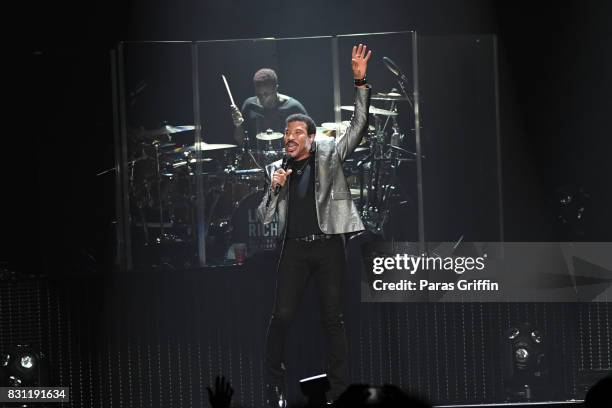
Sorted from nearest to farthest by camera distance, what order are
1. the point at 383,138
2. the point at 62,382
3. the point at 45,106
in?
the point at 62,382
the point at 383,138
the point at 45,106

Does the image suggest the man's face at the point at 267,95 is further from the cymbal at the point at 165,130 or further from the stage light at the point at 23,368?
the stage light at the point at 23,368

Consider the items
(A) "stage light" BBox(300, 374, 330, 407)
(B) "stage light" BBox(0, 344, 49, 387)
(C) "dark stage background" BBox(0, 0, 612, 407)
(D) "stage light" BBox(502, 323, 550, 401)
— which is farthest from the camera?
(D) "stage light" BBox(502, 323, 550, 401)

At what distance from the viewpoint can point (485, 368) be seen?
7031 mm

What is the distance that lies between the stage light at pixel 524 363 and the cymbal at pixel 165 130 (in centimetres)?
307

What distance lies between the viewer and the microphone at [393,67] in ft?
26.6

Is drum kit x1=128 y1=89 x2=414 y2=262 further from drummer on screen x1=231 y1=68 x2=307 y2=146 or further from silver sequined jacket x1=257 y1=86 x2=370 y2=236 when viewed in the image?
silver sequined jacket x1=257 y1=86 x2=370 y2=236

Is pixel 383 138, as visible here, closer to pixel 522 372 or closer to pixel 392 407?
pixel 522 372

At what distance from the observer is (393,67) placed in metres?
8.11

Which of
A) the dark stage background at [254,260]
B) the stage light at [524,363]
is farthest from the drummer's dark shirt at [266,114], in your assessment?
the stage light at [524,363]

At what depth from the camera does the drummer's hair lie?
8.23 m

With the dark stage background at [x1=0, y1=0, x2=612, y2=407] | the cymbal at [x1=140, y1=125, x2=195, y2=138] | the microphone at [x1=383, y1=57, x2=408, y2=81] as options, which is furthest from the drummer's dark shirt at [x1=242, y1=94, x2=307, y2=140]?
the microphone at [x1=383, y1=57, x2=408, y2=81]

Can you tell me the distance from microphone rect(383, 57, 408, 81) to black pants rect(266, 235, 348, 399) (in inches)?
90.6

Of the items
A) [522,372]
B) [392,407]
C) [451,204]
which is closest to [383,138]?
[451,204]

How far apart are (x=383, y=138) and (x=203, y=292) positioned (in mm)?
2069
